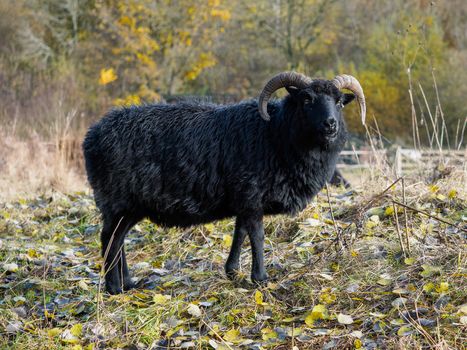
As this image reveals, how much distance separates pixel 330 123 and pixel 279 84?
71 cm

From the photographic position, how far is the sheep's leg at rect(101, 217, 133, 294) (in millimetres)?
6938

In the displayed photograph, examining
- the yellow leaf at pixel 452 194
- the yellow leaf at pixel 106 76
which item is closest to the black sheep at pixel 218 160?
the yellow leaf at pixel 452 194

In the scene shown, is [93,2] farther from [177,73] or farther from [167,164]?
[167,164]

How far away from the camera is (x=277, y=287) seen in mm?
6355

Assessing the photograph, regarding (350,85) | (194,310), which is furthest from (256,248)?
(350,85)

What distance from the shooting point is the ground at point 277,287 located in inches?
220

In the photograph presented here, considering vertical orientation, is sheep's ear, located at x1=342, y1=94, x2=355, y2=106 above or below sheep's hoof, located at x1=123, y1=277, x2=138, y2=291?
above

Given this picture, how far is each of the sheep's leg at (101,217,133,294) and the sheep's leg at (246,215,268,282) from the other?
4.44ft

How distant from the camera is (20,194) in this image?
1162cm

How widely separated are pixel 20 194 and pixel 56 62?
1958 centimetres

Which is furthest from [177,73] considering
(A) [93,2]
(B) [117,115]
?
(B) [117,115]

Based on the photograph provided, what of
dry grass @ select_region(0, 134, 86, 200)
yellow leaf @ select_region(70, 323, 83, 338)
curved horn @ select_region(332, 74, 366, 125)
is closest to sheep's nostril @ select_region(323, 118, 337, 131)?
curved horn @ select_region(332, 74, 366, 125)

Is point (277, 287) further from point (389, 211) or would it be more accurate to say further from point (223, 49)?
point (223, 49)

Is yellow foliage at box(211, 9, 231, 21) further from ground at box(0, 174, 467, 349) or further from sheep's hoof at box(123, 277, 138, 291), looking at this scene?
sheep's hoof at box(123, 277, 138, 291)
